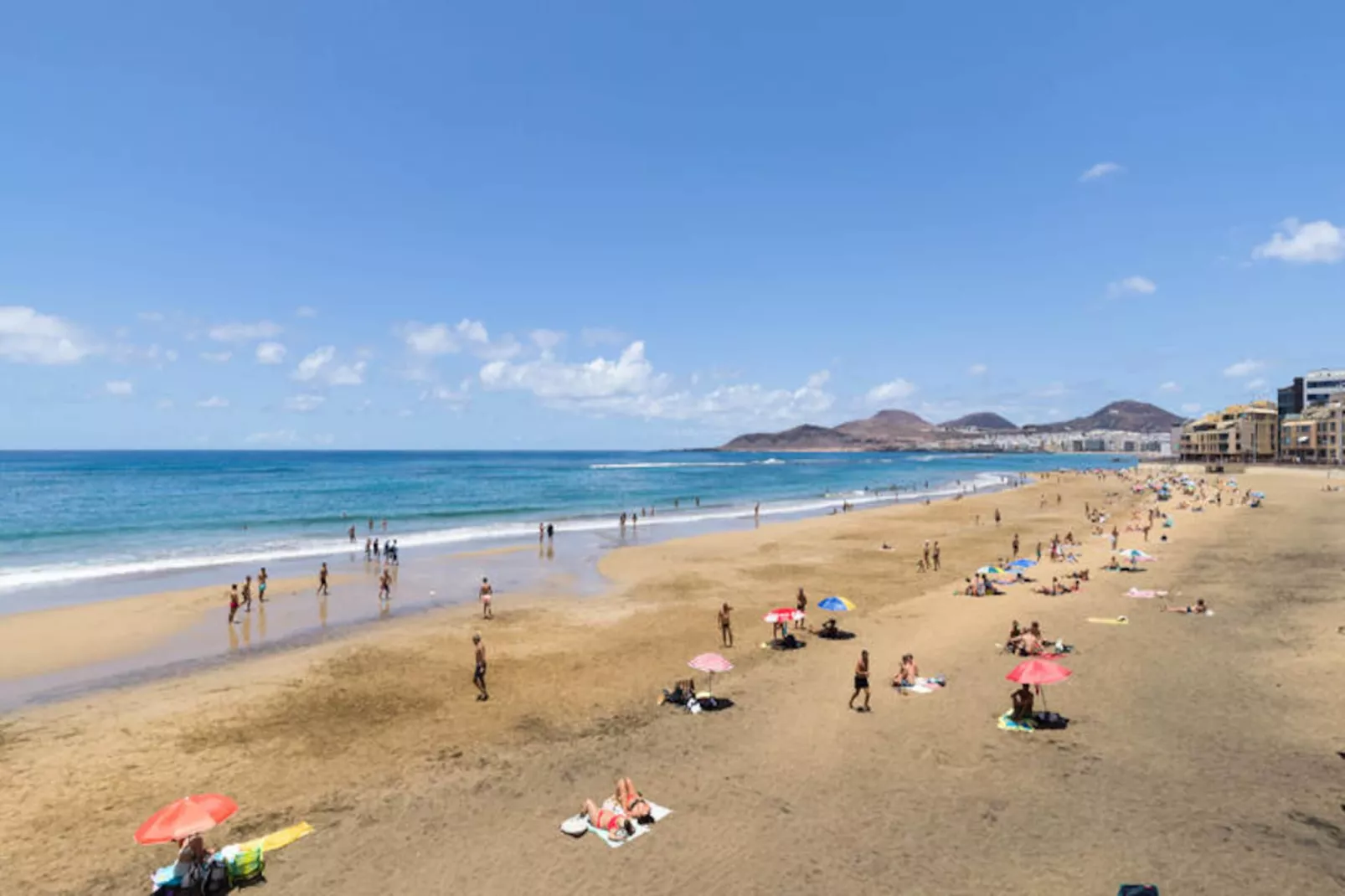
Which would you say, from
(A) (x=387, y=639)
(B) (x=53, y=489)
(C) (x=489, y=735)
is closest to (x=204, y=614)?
(A) (x=387, y=639)

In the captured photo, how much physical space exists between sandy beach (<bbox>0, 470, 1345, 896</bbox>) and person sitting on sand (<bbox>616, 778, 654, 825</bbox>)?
0.32 meters

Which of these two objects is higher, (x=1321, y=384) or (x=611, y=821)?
(x=1321, y=384)

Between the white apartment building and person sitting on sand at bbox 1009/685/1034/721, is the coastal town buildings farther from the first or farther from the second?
person sitting on sand at bbox 1009/685/1034/721

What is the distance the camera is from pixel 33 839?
9898mm

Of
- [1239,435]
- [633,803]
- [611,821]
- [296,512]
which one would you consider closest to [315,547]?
[296,512]

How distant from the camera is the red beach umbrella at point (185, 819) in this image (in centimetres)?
845

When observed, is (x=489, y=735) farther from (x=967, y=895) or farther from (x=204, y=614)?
(x=204, y=614)

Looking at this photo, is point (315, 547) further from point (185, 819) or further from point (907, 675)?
point (907, 675)

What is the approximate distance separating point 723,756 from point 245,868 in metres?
7.16

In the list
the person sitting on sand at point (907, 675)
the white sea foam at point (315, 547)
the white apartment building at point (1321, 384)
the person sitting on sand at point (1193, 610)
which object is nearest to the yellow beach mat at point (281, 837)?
the person sitting on sand at point (907, 675)

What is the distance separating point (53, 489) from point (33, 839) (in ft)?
349

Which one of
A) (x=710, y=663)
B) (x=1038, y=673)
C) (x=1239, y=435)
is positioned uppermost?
(x=1239, y=435)

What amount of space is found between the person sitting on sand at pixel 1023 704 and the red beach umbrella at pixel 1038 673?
0.22 m

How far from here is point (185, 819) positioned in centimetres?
870
